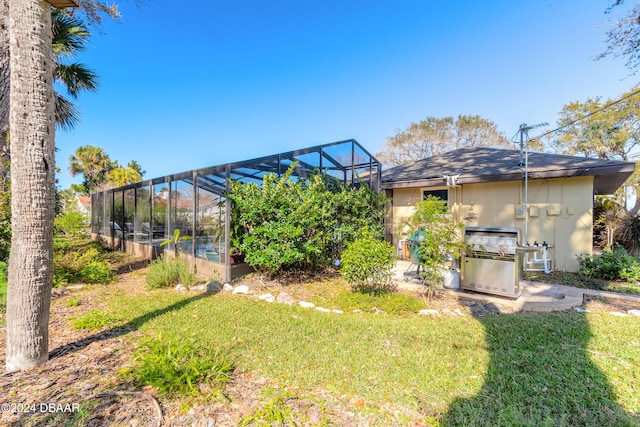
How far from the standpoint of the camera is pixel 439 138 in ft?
74.1

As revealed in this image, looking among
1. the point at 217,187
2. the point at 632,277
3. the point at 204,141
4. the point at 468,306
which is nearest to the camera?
the point at 468,306

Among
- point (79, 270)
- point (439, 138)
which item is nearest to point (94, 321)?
point (79, 270)

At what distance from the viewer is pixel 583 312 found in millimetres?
4441

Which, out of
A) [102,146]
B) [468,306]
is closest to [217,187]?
[468,306]

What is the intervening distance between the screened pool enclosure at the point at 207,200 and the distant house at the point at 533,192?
184 centimetres

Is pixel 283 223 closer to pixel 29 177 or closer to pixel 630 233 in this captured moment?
pixel 29 177

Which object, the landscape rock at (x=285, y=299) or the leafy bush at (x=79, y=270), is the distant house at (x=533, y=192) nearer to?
the landscape rock at (x=285, y=299)

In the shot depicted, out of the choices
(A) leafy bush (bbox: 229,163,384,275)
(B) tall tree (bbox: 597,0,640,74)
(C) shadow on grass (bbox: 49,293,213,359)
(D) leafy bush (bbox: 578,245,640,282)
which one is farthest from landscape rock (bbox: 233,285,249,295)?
(B) tall tree (bbox: 597,0,640,74)

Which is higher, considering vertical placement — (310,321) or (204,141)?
(204,141)

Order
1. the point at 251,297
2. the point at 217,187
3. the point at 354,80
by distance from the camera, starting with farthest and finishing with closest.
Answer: the point at 354,80 → the point at 217,187 → the point at 251,297

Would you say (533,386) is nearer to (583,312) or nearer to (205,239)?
(583,312)

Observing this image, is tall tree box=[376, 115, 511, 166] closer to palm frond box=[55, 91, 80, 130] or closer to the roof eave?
the roof eave

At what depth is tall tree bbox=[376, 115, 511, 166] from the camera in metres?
21.8

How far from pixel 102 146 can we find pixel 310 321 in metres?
31.3
